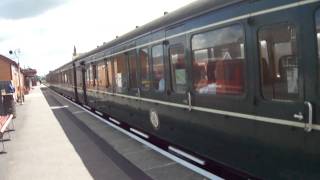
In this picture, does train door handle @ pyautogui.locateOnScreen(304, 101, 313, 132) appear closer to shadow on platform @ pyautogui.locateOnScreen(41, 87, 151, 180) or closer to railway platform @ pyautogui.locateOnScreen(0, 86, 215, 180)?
railway platform @ pyautogui.locateOnScreen(0, 86, 215, 180)

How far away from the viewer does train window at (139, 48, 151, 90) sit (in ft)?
31.4

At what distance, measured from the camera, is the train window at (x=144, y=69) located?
31.4 feet

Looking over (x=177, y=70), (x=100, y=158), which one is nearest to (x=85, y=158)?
(x=100, y=158)

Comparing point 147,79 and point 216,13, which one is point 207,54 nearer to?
point 216,13

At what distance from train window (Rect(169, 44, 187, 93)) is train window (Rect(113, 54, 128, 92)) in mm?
3714

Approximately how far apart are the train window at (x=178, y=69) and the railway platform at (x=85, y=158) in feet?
4.34

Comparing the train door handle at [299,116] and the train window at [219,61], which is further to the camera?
the train window at [219,61]

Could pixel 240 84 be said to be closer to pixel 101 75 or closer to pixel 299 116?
pixel 299 116

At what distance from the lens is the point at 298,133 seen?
452 centimetres

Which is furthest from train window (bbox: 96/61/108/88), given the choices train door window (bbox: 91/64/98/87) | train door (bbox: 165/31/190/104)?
train door (bbox: 165/31/190/104)

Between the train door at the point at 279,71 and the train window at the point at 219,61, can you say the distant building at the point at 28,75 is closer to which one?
the train window at the point at 219,61

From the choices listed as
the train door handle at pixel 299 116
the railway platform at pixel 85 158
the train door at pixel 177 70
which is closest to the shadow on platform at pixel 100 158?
the railway platform at pixel 85 158

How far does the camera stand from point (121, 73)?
479 inches

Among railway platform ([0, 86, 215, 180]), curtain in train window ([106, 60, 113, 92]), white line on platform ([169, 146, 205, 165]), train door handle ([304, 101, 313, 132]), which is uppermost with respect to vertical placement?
curtain in train window ([106, 60, 113, 92])
